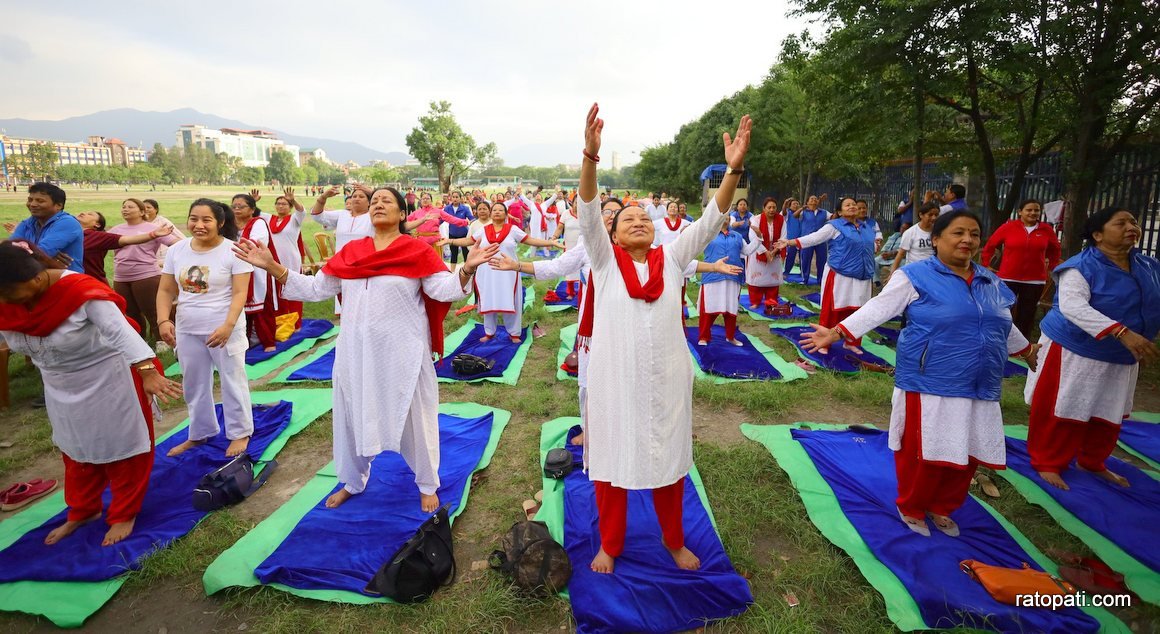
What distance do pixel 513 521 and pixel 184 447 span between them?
9.32 feet

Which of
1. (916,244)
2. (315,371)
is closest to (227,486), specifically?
(315,371)

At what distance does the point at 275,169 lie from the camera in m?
93.8

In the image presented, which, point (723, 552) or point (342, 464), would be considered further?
point (342, 464)

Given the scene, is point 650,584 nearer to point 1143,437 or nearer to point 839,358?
point 1143,437

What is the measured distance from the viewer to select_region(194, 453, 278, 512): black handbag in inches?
139

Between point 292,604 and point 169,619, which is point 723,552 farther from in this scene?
point 169,619

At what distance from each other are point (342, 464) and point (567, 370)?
299 centimetres

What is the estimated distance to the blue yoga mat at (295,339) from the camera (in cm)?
673

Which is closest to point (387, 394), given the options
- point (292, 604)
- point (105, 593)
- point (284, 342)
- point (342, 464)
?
point (342, 464)

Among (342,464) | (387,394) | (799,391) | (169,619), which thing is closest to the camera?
(169,619)

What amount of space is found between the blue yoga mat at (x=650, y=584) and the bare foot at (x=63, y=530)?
2.98 metres

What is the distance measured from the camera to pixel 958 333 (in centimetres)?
286

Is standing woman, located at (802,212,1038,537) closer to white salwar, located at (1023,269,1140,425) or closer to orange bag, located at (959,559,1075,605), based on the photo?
orange bag, located at (959,559,1075,605)

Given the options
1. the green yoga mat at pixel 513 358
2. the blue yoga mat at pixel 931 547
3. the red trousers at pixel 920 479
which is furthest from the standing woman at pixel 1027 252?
the green yoga mat at pixel 513 358
